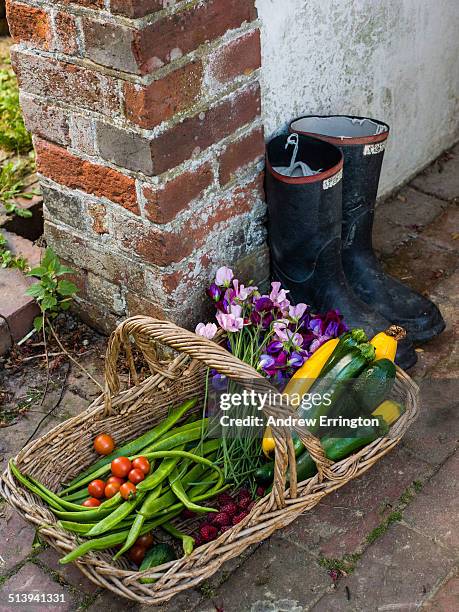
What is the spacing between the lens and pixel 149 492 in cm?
236

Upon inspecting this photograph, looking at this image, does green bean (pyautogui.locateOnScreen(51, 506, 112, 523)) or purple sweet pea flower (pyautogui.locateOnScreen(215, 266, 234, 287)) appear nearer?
green bean (pyautogui.locateOnScreen(51, 506, 112, 523))

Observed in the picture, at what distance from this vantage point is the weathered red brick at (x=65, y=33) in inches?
96.8

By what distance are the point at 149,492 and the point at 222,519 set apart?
0.21m

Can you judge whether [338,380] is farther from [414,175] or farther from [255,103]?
[414,175]

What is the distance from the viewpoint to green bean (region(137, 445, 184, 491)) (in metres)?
2.33

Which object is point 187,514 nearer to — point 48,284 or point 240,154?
point 48,284

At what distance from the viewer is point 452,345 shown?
3047 mm

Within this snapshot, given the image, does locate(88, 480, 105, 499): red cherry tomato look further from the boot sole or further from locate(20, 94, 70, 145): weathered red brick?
the boot sole

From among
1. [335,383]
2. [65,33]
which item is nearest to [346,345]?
[335,383]

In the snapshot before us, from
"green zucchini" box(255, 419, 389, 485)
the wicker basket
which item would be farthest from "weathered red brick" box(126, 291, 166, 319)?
"green zucchini" box(255, 419, 389, 485)

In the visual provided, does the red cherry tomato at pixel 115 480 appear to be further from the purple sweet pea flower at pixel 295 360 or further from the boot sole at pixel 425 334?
the boot sole at pixel 425 334

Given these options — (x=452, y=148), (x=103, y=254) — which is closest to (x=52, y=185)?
(x=103, y=254)

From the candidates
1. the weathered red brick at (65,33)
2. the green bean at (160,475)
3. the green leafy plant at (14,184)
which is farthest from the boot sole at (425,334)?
the green leafy plant at (14,184)

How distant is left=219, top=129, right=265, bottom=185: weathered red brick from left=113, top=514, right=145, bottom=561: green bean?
1.08m
